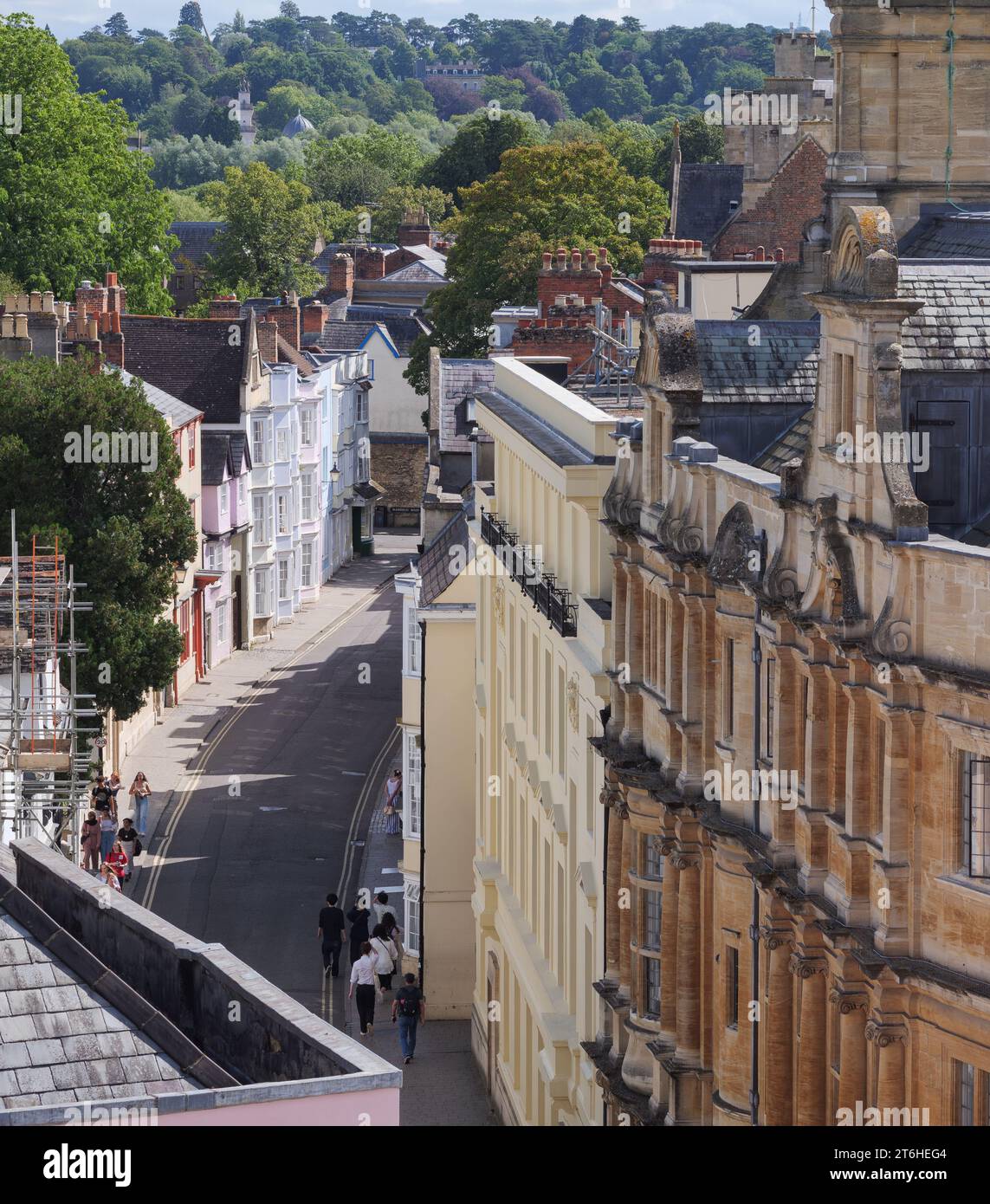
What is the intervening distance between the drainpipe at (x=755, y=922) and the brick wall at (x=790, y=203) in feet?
180

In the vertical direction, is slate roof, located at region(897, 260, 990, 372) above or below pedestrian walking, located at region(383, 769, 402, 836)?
above

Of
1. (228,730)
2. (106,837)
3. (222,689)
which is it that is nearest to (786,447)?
(106,837)

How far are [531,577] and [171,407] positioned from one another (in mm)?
35300

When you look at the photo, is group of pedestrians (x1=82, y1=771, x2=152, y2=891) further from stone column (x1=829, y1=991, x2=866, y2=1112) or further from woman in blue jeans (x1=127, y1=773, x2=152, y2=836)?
stone column (x1=829, y1=991, x2=866, y2=1112)

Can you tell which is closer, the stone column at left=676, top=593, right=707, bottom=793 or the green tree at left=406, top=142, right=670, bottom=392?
the stone column at left=676, top=593, right=707, bottom=793

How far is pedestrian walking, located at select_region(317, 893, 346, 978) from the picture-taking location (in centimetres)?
4103

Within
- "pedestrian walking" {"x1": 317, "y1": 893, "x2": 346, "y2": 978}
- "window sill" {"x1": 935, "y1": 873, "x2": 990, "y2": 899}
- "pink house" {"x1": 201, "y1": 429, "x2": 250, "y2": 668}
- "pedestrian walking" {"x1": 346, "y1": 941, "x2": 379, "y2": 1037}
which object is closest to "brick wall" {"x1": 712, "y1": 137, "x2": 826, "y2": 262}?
"pink house" {"x1": 201, "y1": 429, "x2": 250, "y2": 668}

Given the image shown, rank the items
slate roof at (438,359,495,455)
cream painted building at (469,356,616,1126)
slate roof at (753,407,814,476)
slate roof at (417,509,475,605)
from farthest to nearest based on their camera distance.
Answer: slate roof at (438,359,495,455)
slate roof at (417,509,475,605)
cream painted building at (469,356,616,1126)
slate roof at (753,407,814,476)

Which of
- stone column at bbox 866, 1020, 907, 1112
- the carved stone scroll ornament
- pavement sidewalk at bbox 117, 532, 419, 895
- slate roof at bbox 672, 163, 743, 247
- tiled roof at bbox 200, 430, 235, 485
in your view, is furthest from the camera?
slate roof at bbox 672, 163, 743, 247

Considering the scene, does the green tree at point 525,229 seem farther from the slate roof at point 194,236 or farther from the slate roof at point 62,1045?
the slate roof at point 194,236

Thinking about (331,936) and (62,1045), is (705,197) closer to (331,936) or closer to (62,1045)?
(331,936)

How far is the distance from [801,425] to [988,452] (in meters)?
3.20

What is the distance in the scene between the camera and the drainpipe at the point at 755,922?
2078 cm
